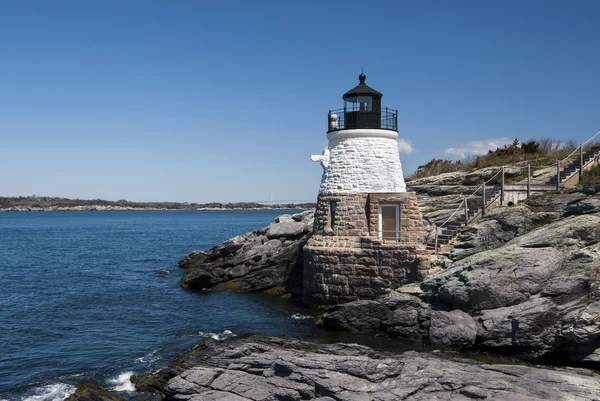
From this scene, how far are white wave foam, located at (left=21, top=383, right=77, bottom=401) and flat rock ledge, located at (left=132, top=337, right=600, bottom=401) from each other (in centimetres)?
343

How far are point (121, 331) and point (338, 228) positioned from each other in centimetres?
1032

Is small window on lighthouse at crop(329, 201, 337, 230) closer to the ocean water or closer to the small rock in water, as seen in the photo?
the ocean water

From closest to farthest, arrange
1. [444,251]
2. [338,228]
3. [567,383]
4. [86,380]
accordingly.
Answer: [567,383] → [86,380] → [444,251] → [338,228]

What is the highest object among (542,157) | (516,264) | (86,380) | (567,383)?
(542,157)

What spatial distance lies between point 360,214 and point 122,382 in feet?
38.5

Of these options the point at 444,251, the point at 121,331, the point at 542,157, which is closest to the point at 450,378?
the point at 444,251

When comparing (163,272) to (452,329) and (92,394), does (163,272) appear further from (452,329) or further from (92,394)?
(452,329)

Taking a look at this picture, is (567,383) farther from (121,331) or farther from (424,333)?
(121,331)

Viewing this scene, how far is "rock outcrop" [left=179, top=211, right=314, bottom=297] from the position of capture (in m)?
27.8

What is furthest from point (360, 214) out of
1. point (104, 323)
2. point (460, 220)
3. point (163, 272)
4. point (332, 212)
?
point (163, 272)

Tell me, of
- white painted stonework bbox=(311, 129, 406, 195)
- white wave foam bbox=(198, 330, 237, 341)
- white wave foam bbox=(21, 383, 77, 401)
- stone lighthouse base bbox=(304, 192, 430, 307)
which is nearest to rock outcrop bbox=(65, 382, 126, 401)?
white wave foam bbox=(21, 383, 77, 401)

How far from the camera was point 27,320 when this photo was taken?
2383 centimetres

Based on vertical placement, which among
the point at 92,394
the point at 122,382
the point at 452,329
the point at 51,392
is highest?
the point at 452,329

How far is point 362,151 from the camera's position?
22969 mm
